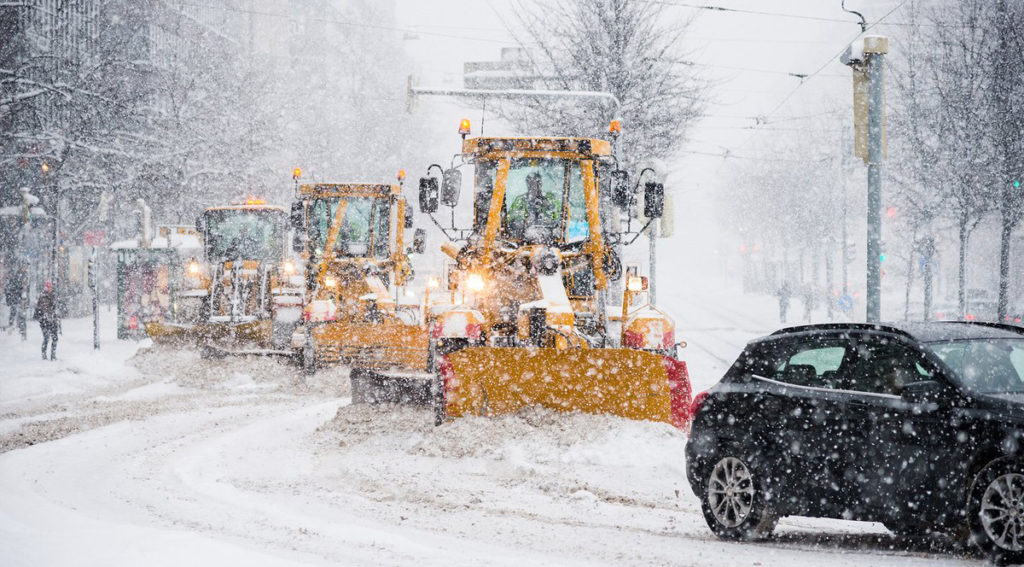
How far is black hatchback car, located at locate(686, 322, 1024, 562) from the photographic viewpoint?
5770 mm

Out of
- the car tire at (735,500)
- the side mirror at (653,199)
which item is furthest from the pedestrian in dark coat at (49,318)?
the car tire at (735,500)

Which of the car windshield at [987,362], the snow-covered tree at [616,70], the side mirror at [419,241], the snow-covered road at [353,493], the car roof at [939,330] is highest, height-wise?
the snow-covered tree at [616,70]

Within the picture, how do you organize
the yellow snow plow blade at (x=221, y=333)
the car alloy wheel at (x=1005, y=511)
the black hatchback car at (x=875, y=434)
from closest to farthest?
the car alloy wheel at (x=1005, y=511) < the black hatchback car at (x=875, y=434) < the yellow snow plow blade at (x=221, y=333)

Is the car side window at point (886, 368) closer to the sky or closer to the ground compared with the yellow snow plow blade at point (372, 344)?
closer to the sky

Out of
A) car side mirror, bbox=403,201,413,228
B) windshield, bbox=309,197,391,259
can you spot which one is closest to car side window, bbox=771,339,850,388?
car side mirror, bbox=403,201,413,228

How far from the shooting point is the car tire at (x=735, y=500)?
22.9ft

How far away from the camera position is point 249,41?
59625mm

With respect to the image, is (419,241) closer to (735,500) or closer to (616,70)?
(616,70)

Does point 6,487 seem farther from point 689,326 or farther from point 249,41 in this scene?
point 249,41

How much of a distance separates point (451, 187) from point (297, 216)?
24.8ft

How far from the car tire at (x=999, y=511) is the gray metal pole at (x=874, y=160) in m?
6.15

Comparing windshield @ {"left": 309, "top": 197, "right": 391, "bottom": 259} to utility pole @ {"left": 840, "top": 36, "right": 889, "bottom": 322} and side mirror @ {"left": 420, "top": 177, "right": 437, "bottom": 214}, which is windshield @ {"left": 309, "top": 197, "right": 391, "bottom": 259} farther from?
utility pole @ {"left": 840, "top": 36, "right": 889, "bottom": 322}

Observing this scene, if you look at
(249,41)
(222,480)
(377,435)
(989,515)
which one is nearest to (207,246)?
(377,435)

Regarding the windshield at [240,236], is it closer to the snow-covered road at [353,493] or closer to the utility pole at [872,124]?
the snow-covered road at [353,493]
